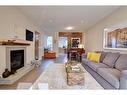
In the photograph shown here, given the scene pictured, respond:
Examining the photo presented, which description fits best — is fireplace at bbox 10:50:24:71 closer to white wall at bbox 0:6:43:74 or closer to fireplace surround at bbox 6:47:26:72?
fireplace surround at bbox 6:47:26:72

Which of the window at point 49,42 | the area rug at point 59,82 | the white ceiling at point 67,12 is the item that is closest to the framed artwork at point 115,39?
the white ceiling at point 67,12

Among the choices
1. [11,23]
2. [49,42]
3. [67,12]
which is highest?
[67,12]

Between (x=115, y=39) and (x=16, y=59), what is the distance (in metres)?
3.53

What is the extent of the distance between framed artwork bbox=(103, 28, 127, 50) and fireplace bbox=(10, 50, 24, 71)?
337cm

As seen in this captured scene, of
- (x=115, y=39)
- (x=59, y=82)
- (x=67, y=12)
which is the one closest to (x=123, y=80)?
(x=59, y=82)

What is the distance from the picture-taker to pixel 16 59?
16.3 ft

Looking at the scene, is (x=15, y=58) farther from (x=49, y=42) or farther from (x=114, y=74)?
(x=49, y=42)

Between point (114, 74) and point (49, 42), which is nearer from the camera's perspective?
point (114, 74)

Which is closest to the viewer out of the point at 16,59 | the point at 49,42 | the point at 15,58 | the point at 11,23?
the point at 11,23

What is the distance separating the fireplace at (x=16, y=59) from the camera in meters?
4.53

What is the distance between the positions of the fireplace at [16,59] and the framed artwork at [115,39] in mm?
3373
